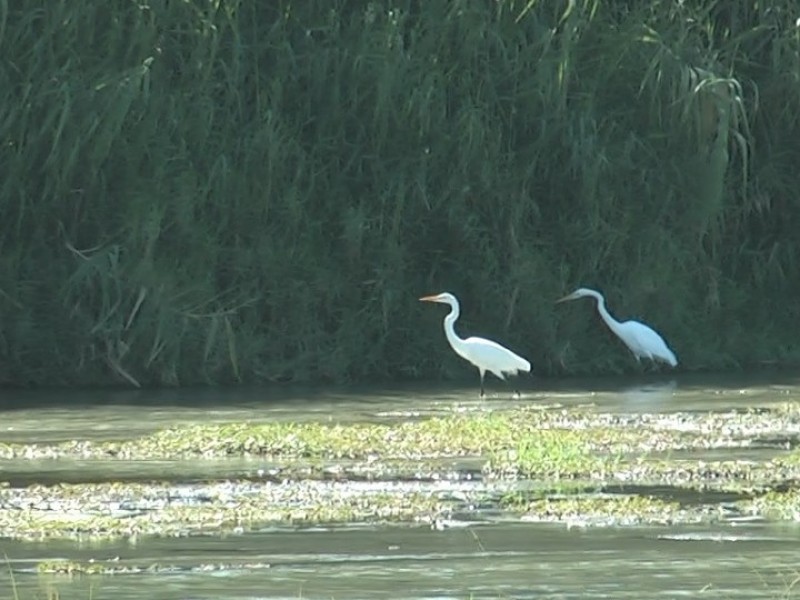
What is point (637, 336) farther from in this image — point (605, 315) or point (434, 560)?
point (434, 560)

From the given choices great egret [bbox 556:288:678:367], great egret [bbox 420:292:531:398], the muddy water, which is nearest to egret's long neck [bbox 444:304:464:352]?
great egret [bbox 420:292:531:398]

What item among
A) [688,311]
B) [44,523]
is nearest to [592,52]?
[688,311]

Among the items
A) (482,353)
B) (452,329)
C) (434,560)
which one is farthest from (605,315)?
(434,560)

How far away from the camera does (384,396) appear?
57.9 feet

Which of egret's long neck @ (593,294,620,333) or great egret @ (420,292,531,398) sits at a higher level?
egret's long neck @ (593,294,620,333)

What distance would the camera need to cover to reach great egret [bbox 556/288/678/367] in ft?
64.0

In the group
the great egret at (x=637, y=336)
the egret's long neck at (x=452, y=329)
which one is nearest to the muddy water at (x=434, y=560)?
the egret's long neck at (x=452, y=329)

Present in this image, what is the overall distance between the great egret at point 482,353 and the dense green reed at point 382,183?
0.88 meters

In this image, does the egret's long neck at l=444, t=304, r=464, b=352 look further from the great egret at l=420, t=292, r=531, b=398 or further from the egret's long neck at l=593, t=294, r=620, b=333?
the egret's long neck at l=593, t=294, r=620, b=333

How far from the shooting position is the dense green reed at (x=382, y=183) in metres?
18.5

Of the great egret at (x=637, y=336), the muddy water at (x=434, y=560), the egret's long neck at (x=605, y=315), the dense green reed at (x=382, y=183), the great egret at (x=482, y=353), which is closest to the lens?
the muddy water at (x=434, y=560)

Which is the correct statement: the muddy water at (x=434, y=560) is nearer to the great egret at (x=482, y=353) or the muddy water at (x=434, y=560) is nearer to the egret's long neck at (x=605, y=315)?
the great egret at (x=482, y=353)

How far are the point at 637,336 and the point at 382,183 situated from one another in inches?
98.3

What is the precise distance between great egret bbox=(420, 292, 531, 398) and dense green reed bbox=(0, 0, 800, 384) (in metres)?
0.88
